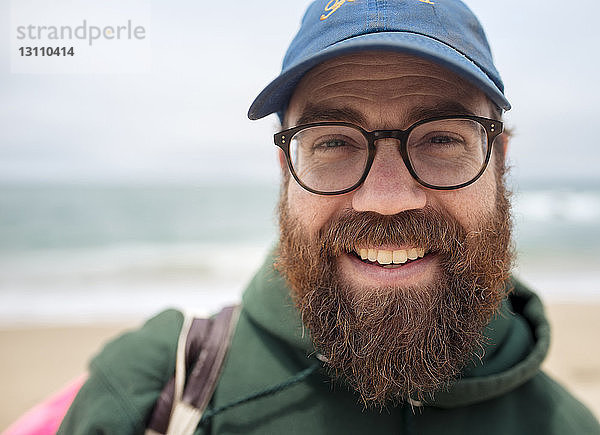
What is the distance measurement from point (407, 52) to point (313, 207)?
1.64ft

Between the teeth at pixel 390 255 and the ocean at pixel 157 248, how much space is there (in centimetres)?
62

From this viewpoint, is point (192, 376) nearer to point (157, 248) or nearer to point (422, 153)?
point (422, 153)

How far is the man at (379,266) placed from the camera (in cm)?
137

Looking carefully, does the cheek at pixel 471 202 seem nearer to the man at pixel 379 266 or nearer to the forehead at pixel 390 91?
the man at pixel 379 266

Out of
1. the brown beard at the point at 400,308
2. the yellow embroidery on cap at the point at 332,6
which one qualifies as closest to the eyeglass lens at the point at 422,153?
the brown beard at the point at 400,308

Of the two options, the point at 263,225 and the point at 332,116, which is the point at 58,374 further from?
the point at 263,225

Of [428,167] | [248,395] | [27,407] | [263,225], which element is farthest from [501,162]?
[263,225]

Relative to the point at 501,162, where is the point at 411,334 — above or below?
below

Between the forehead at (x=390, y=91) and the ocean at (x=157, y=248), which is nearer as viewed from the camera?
the forehead at (x=390, y=91)

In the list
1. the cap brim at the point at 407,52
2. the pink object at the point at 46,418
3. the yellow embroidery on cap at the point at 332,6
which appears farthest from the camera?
the pink object at the point at 46,418

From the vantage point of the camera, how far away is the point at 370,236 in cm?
138

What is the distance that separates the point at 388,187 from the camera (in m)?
1.33

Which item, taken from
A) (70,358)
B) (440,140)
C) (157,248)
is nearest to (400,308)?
(440,140)

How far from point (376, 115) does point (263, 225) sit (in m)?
14.2
